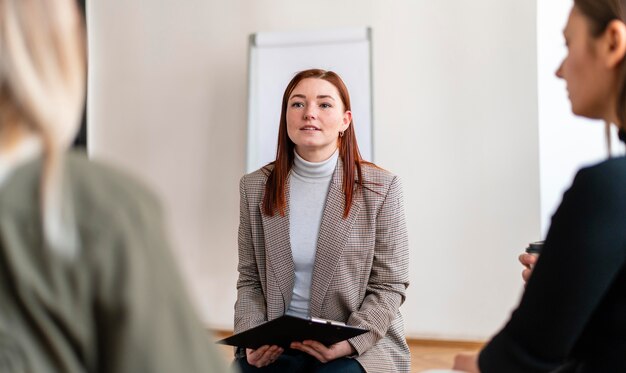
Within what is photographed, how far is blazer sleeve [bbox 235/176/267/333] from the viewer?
2385mm

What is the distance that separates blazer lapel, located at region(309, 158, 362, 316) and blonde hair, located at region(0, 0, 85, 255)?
1786mm

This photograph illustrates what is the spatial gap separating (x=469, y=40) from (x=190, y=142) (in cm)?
189

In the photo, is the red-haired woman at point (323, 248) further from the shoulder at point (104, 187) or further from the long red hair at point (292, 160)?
the shoulder at point (104, 187)

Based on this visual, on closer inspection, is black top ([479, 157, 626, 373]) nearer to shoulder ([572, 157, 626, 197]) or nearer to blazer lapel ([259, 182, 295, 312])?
shoulder ([572, 157, 626, 197])

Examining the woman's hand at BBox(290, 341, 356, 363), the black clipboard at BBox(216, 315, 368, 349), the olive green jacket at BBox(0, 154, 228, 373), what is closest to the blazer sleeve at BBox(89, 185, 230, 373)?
the olive green jacket at BBox(0, 154, 228, 373)

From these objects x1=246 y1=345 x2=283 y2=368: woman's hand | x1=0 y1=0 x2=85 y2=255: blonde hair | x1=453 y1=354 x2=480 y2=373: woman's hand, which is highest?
x1=0 y1=0 x2=85 y2=255: blonde hair

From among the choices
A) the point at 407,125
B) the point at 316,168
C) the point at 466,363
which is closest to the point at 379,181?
the point at 316,168

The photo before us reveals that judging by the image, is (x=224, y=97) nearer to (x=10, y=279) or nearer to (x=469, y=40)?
(x=469, y=40)

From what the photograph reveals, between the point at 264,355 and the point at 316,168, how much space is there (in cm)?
64

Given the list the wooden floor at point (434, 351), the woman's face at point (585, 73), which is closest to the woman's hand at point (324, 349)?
the woman's face at point (585, 73)

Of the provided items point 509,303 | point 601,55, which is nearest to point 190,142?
point 509,303

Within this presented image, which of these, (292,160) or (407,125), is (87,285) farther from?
(407,125)

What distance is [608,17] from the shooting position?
1.12 metres

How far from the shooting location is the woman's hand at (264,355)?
2209 mm
